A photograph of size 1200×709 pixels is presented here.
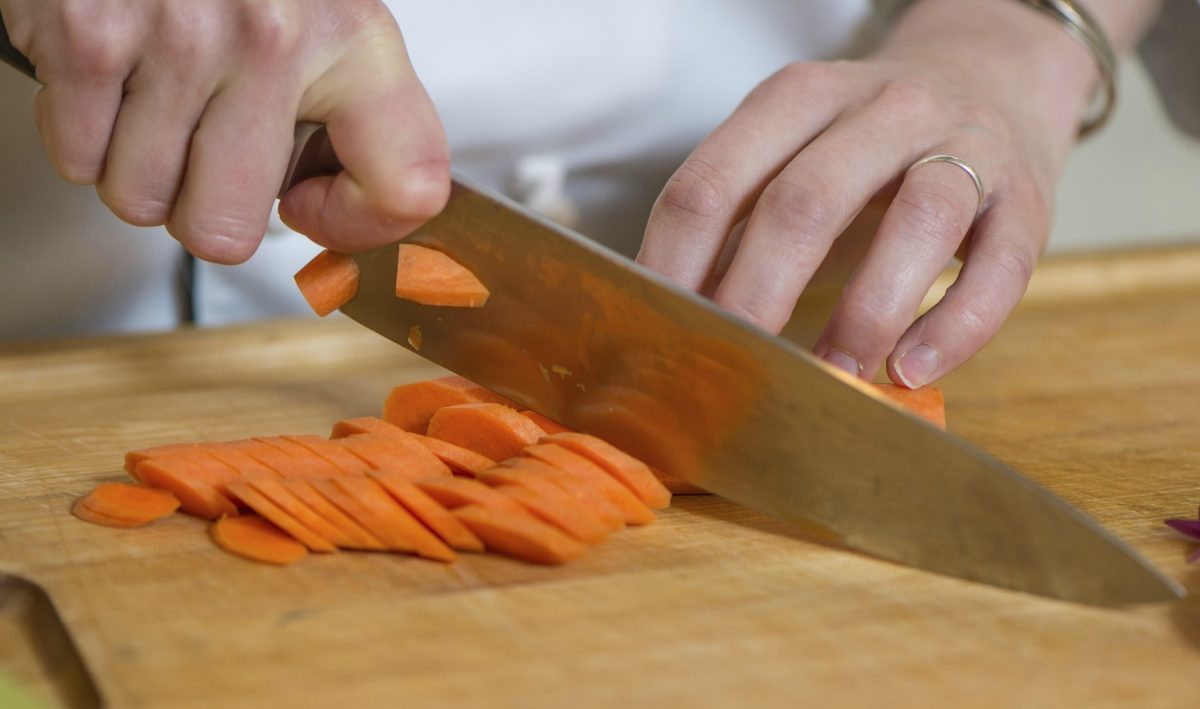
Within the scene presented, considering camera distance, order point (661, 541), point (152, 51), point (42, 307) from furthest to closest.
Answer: point (42, 307)
point (661, 541)
point (152, 51)

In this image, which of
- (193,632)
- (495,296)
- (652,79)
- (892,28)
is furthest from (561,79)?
(193,632)

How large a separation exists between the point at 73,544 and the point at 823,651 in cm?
85

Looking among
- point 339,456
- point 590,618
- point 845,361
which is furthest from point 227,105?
point 845,361

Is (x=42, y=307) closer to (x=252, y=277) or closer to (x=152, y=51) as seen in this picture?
(x=252, y=277)

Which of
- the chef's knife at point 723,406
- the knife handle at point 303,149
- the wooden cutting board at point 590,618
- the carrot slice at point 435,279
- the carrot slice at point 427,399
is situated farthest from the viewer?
the carrot slice at point 427,399

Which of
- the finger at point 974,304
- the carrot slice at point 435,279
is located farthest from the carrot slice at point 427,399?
the finger at point 974,304

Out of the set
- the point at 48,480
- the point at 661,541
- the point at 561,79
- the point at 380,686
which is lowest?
the point at 48,480

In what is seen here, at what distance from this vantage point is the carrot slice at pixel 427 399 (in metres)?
1.68

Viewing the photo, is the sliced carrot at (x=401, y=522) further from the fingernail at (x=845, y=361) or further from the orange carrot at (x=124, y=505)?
the fingernail at (x=845, y=361)

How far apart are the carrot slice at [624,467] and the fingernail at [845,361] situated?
29cm

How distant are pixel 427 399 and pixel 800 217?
0.56 meters

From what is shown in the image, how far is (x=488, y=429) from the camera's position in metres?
1.60

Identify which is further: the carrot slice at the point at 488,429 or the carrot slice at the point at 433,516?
the carrot slice at the point at 488,429

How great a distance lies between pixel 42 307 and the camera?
2.35m
